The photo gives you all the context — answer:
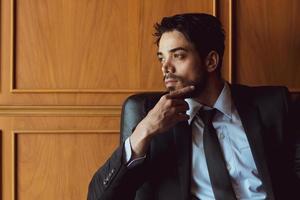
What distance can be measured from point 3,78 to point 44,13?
0.31 metres

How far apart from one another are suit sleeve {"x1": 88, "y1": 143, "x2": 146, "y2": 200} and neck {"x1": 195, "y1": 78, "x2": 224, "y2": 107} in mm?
327

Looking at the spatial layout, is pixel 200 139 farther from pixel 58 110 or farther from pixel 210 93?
pixel 58 110

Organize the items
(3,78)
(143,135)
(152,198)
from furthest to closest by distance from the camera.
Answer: (3,78) < (152,198) < (143,135)

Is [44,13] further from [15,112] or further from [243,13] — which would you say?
[243,13]

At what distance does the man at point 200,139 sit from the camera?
1.30m

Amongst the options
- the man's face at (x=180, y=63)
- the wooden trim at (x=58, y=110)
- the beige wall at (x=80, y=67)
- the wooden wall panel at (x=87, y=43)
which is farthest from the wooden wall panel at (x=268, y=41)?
the wooden trim at (x=58, y=110)

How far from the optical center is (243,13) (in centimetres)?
175

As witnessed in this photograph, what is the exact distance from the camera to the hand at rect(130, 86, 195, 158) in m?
1.28

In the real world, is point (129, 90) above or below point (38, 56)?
below

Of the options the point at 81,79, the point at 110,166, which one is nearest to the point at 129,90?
the point at 81,79

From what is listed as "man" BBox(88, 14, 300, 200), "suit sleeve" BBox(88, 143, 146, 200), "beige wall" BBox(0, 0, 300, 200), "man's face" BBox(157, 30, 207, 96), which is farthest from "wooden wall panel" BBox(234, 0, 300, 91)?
"suit sleeve" BBox(88, 143, 146, 200)

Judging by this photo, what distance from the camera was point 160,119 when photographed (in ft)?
4.25

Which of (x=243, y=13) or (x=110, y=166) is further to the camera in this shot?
(x=243, y=13)

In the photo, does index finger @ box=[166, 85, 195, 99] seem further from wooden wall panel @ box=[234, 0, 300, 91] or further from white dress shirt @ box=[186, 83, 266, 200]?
wooden wall panel @ box=[234, 0, 300, 91]
